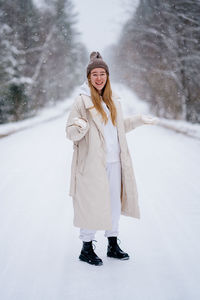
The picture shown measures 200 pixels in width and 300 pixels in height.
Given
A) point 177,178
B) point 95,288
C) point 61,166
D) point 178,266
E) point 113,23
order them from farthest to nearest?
point 113,23, point 61,166, point 177,178, point 178,266, point 95,288

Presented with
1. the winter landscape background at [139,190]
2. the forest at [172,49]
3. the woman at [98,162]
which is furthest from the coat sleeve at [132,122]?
the forest at [172,49]

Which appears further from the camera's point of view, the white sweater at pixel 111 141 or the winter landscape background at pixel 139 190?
the white sweater at pixel 111 141

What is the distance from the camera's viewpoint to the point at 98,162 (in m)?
2.98

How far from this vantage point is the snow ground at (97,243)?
9.09 feet

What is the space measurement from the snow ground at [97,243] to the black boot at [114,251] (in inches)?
2.7

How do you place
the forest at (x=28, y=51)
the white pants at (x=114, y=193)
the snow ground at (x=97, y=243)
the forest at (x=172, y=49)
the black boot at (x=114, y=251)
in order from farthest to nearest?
the forest at (x=28, y=51) < the forest at (x=172, y=49) < the black boot at (x=114, y=251) < the white pants at (x=114, y=193) < the snow ground at (x=97, y=243)

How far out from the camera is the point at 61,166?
25.9ft

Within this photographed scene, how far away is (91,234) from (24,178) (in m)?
3.91

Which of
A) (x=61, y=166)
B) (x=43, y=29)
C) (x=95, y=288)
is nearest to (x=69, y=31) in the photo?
(x=43, y=29)

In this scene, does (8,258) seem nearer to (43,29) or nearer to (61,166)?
(61,166)

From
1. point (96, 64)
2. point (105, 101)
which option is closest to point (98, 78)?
point (96, 64)

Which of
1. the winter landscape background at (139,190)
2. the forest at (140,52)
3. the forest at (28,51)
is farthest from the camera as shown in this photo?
the forest at (28,51)

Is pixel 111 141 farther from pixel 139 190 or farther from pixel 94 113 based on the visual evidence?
pixel 139 190

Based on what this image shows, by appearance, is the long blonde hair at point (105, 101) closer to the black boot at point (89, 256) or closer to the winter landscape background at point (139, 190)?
the black boot at point (89, 256)
